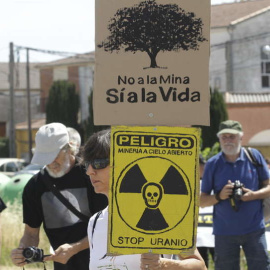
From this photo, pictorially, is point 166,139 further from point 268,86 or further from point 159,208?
point 268,86

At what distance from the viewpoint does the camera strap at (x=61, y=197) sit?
5438 mm

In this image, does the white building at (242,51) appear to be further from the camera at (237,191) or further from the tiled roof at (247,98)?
the camera at (237,191)

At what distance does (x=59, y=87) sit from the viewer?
2128 inches

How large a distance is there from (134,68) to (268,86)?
148 ft

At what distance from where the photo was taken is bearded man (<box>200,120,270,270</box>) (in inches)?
277

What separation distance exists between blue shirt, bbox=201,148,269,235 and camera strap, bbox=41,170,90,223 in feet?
6.82

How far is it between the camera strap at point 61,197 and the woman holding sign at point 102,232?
1.13m

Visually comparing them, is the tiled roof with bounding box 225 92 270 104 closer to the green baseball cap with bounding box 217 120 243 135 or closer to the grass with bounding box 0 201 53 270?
the grass with bounding box 0 201 53 270

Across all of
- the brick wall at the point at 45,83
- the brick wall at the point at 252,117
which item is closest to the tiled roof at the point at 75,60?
the brick wall at the point at 45,83

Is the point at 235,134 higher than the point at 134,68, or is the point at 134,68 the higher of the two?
the point at 134,68

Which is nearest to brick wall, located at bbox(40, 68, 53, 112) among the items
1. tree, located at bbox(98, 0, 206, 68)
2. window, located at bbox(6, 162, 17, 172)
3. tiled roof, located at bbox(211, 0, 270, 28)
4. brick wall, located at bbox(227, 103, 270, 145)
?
tiled roof, located at bbox(211, 0, 270, 28)

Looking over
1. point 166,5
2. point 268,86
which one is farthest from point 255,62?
point 166,5

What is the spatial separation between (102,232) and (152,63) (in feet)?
3.64

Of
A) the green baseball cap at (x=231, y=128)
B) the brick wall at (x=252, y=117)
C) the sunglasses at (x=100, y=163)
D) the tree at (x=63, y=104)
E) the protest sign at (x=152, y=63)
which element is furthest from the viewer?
the tree at (x=63, y=104)
